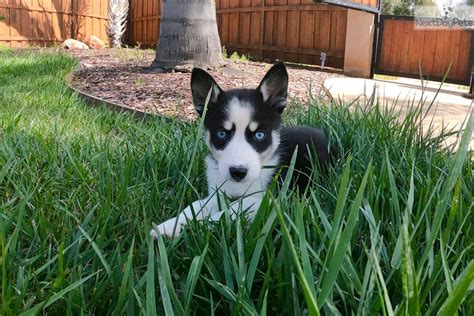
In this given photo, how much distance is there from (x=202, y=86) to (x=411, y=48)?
10.9 meters

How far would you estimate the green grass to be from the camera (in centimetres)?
128

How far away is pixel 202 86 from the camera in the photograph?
3148mm

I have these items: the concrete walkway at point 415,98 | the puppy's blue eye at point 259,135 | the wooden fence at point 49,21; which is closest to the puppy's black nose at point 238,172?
the puppy's blue eye at point 259,135

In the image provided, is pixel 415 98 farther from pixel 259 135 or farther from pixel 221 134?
pixel 221 134

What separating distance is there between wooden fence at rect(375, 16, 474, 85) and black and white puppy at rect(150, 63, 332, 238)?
33.4 feet

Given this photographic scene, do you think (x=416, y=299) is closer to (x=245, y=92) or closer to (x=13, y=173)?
(x=245, y=92)

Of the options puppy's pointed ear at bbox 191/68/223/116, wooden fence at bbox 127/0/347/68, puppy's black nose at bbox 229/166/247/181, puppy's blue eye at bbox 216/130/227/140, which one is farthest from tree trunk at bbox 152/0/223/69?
wooden fence at bbox 127/0/347/68

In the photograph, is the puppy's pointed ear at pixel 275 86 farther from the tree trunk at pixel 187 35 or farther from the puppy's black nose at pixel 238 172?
the tree trunk at pixel 187 35

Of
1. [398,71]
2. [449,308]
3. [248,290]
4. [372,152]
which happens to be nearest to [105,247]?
[248,290]

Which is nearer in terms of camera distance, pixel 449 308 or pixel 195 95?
pixel 449 308

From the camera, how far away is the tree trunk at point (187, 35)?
7957 mm

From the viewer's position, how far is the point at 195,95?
3.19 meters

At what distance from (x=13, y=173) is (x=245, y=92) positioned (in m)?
1.36

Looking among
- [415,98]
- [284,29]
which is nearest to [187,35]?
[415,98]
